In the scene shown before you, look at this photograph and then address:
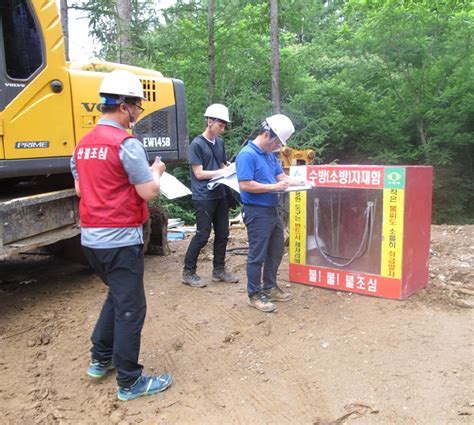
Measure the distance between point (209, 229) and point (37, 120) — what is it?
1.94 meters

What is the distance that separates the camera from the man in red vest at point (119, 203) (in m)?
2.81

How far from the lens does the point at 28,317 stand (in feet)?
15.3

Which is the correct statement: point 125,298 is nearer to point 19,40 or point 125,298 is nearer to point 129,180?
point 129,180

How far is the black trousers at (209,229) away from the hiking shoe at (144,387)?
2115 mm

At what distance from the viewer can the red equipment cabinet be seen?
450cm

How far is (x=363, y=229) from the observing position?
482 cm

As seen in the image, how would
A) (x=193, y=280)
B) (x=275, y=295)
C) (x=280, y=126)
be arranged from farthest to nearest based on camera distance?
(x=193, y=280)
(x=275, y=295)
(x=280, y=126)

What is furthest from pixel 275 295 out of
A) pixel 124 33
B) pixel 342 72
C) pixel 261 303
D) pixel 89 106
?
pixel 342 72

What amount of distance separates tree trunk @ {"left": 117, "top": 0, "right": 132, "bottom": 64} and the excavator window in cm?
571

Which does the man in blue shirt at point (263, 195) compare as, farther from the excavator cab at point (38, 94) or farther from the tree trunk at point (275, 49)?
the tree trunk at point (275, 49)

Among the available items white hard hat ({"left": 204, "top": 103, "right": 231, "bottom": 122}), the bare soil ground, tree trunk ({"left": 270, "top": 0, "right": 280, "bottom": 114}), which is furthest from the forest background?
the bare soil ground

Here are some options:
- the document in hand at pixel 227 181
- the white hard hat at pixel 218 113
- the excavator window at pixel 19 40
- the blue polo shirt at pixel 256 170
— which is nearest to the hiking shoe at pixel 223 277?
the document in hand at pixel 227 181

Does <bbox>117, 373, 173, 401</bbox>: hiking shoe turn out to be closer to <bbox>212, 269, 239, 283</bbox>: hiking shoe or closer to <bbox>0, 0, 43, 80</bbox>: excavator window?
<bbox>212, 269, 239, 283</bbox>: hiking shoe

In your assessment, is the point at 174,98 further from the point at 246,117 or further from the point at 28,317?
the point at 246,117
